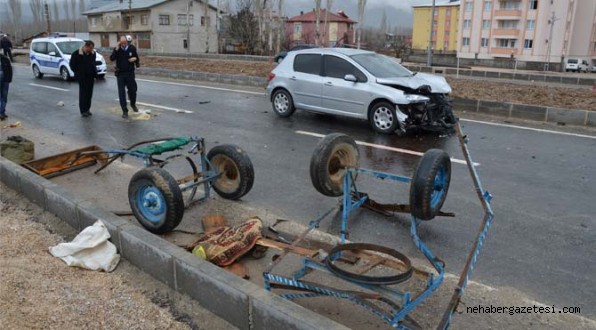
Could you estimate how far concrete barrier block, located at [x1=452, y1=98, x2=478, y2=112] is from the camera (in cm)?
1271

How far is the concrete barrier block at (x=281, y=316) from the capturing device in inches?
114

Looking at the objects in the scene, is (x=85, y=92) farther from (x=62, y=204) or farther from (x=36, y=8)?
(x=36, y=8)

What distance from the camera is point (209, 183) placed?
231 inches

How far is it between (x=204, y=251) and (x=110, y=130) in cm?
721

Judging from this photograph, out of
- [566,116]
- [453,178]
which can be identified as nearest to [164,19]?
[566,116]

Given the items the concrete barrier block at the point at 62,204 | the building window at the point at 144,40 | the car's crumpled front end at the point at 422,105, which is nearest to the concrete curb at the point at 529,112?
the car's crumpled front end at the point at 422,105

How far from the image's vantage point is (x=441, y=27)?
89062mm

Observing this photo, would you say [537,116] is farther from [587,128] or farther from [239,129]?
[239,129]

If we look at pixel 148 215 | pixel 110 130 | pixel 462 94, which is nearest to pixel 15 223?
pixel 148 215

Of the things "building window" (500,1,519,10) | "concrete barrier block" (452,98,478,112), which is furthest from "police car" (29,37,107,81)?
"building window" (500,1,519,10)

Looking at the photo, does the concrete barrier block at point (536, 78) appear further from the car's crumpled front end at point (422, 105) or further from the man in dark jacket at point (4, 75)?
the man in dark jacket at point (4, 75)

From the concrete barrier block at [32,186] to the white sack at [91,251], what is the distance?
1.34m

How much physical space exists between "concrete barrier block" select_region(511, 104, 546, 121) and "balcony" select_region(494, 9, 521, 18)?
62.1m

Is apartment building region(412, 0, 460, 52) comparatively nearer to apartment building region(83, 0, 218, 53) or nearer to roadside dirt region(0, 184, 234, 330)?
apartment building region(83, 0, 218, 53)
